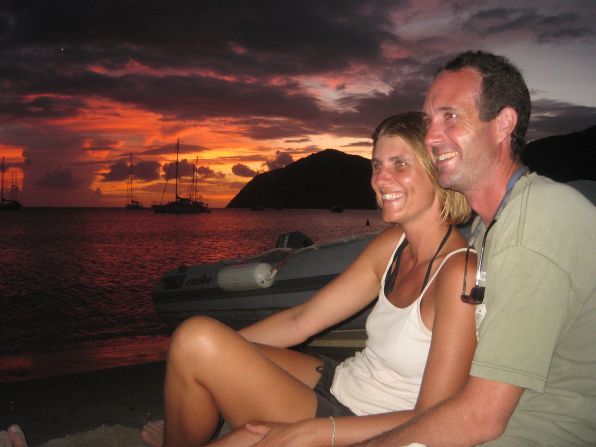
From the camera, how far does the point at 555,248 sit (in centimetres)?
109

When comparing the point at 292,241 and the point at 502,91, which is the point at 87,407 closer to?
the point at 502,91

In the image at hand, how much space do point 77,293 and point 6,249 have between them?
19775mm

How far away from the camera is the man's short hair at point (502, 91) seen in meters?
1.47

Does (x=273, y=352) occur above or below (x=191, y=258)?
above

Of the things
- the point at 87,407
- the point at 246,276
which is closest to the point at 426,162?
the point at 87,407

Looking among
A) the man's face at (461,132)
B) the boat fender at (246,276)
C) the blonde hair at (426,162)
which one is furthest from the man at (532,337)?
the boat fender at (246,276)

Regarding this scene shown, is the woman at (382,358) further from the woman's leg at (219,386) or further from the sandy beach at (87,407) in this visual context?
the sandy beach at (87,407)

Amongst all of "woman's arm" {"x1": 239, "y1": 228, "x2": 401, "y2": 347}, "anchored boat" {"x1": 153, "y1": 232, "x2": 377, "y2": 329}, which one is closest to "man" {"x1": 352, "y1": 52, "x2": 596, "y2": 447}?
"woman's arm" {"x1": 239, "y1": 228, "x2": 401, "y2": 347}

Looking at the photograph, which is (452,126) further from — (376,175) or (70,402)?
(70,402)

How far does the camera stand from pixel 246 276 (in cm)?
575

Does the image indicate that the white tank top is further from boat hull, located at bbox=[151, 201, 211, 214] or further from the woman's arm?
boat hull, located at bbox=[151, 201, 211, 214]

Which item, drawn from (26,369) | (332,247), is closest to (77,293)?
(26,369)

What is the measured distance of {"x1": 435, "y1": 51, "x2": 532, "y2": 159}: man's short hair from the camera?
1.47 metres

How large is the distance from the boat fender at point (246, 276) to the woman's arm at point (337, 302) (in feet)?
11.1
